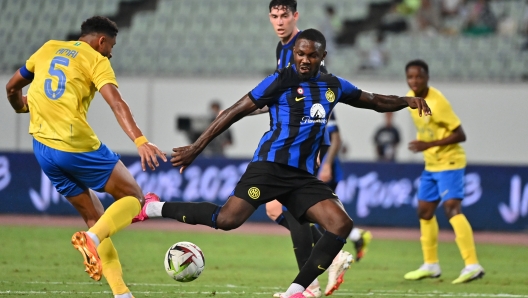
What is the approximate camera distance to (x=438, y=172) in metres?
9.38

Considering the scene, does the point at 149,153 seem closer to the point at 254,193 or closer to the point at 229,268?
the point at 254,193

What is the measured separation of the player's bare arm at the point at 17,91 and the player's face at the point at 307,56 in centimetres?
225

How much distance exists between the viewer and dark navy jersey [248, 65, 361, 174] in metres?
6.57

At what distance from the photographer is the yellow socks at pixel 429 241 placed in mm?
9359

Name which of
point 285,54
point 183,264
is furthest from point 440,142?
point 183,264

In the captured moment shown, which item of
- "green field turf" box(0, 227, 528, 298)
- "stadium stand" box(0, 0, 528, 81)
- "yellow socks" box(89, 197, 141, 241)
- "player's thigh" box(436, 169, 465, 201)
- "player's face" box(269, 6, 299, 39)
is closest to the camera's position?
"yellow socks" box(89, 197, 141, 241)

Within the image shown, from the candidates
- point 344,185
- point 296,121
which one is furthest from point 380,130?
point 296,121

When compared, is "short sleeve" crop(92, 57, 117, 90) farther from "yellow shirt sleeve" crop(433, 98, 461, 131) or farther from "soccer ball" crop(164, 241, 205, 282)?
"yellow shirt sleeve" crop(433, 98, 461, 131)

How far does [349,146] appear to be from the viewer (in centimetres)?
1931

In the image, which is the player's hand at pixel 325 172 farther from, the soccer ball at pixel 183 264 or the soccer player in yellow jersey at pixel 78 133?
the soccer player in yellow jersey at pixel 78 133

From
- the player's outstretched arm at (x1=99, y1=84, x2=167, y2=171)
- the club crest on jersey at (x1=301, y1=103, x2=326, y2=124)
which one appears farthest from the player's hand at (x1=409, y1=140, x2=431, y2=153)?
the player's outstretched arm at (x1=99, y1=84, x2=167, y2=171)

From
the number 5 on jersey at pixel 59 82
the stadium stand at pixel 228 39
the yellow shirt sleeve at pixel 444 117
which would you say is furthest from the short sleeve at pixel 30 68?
the stadium stand at pixel 228 39

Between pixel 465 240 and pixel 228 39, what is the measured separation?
13406 millimetres

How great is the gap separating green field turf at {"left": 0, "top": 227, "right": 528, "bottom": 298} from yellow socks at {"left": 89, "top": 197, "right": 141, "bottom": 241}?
3.62ft
